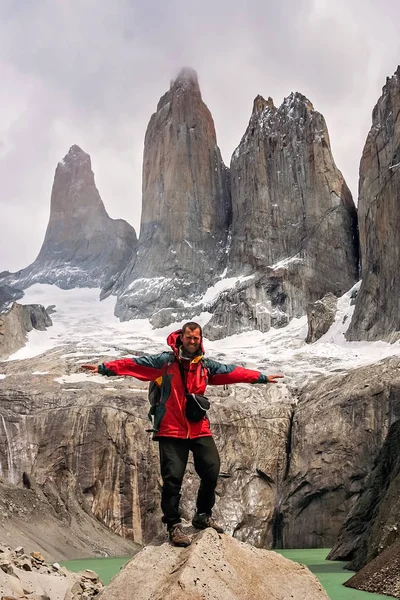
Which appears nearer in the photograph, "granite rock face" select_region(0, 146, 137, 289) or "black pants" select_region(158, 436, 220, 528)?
"black pants" select_region(158, 436, 220, 528)

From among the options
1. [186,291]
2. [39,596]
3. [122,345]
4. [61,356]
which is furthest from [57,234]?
[39,596]

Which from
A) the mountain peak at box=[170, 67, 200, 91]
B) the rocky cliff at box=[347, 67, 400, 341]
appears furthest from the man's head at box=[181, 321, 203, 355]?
the mountain peak at box=[170, 67, 200, 91]

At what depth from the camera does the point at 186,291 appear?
10638 centimetres

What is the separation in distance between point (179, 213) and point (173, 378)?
106m

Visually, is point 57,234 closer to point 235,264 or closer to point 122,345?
point 235,264

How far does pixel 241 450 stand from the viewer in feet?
165

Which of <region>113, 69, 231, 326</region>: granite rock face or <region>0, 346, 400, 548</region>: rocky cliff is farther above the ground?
<region>113, 69, 231, 326</region>: granite rock face

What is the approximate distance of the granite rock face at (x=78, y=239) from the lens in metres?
140

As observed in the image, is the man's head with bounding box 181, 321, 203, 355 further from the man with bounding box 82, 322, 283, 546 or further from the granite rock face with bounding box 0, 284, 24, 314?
the granite rock face with bounding box 0, 284, 24, 314

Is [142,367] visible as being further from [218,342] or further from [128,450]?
[218,342]

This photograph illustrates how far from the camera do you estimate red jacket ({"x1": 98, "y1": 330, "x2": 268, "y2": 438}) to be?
7.38 metres

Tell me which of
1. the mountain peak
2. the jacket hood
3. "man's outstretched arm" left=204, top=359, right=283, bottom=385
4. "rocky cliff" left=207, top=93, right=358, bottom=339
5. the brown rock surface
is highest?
the mountain peak

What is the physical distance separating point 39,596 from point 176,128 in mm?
113120

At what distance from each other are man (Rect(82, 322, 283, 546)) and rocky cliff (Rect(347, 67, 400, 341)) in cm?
5817
